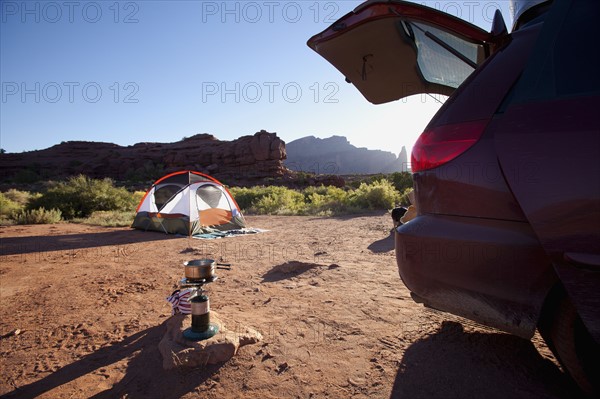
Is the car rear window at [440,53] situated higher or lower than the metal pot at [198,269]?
higher

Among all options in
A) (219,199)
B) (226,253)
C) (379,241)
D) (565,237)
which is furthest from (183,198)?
(565,237)

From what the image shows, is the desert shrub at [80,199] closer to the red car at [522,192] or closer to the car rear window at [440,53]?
the car rear window at [440,53]

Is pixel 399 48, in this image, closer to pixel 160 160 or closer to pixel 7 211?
pixel 7 211

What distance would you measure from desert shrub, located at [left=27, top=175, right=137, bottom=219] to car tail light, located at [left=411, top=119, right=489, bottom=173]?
15.7 m

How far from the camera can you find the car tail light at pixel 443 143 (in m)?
1.80

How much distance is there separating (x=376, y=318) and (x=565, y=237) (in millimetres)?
1898

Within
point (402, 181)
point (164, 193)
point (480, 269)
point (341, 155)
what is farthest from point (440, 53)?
point (341, 155)

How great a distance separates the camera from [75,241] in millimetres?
8375

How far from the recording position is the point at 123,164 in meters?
56.8

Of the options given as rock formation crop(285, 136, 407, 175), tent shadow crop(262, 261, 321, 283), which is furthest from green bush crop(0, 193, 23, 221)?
rock formation crop(285, 136, 407, 175)

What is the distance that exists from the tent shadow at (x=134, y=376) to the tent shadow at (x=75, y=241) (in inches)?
198

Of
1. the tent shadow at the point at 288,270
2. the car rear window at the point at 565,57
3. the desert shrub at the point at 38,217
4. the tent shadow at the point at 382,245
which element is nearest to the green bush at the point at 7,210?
the desert shrub at the point at 38,217

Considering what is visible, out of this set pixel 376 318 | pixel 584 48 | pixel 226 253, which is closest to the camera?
pixel 584 48

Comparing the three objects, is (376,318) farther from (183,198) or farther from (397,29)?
(183,198)
